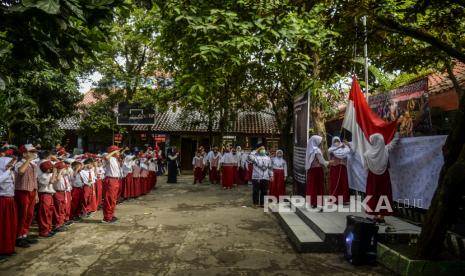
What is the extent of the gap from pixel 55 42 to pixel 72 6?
78 centimetres

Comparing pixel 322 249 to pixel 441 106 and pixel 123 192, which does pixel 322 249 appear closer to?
pixel 441 106

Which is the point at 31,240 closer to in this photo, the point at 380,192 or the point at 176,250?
the point at 176,250

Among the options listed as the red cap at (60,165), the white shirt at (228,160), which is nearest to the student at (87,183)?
the red cap at (60,165)

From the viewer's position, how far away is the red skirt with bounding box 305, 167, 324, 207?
9.20 metres

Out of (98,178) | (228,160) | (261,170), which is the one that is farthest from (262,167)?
(228,160)

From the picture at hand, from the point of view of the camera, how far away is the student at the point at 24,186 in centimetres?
679

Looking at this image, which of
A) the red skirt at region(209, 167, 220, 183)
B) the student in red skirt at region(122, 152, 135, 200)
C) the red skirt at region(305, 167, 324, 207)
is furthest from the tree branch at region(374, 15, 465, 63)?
the red skirt at region(209, 167, 220, 183)

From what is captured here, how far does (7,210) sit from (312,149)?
6.36 metres

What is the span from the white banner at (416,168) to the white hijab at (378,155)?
1.20 ft

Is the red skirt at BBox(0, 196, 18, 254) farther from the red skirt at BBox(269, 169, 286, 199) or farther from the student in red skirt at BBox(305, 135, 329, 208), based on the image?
the red skirt at BBox(269, 169, 286, 199)

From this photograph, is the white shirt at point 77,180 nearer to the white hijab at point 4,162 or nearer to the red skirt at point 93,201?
the red skirt at point 93,201

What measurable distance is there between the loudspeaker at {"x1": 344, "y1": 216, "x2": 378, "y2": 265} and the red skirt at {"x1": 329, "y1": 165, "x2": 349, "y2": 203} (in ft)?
10.7

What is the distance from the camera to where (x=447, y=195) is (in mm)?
4918

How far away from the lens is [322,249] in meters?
6.74
